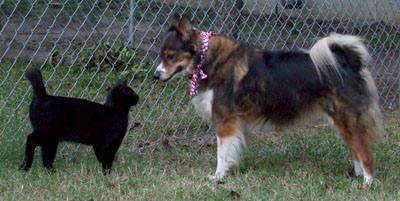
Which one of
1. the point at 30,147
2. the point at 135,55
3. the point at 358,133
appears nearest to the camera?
the point at 30,147

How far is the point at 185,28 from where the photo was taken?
5020 mm

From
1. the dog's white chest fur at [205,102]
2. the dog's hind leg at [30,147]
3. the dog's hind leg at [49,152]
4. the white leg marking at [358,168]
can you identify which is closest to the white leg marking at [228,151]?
the dog's white chest fur at [205,102]

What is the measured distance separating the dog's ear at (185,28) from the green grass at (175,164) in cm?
95

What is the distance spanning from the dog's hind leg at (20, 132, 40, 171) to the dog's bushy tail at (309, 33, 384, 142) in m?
1.93

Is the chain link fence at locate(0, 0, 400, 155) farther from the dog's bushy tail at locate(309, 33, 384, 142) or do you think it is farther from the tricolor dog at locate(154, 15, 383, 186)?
the dog's bushy tail at locate(309, 33, 384, 142)

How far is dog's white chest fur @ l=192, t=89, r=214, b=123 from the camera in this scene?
201 inches

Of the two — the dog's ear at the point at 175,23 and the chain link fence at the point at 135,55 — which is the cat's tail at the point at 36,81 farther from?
the dog's ear at the point at 175,23

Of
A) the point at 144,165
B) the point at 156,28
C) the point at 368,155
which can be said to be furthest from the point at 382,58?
the point at 144,165

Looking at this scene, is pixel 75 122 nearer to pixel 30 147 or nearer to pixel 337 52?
pixel 30 147

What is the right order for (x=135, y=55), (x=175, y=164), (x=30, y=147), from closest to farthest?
(x=30, y=147) → (x=175, y=164) → (x=135, y=55)

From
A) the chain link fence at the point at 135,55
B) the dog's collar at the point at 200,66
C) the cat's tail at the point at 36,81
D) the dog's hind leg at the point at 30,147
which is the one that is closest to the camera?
Result: the cat's tail at the point at 36,81

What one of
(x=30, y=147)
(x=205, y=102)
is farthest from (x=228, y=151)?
(x=30, y=147)

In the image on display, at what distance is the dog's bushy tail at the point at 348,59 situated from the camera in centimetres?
496

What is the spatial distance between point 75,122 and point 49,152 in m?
0.33
